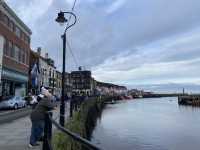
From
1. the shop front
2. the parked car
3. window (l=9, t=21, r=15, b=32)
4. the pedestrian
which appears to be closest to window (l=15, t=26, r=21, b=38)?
window (l=9, t=21, r=15, b=32)

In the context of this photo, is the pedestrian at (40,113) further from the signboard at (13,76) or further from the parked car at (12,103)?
the signboard at (13,76)

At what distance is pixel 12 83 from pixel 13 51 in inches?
215

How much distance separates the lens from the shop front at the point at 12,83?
50875 mm

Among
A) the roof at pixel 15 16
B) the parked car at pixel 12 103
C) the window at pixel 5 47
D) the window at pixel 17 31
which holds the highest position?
the roof at pixel 15 16

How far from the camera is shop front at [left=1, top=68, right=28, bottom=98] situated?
50.9m

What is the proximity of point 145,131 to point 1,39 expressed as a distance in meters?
20.0

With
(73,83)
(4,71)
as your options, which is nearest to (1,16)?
(4,71)

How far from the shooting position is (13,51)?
179 ft

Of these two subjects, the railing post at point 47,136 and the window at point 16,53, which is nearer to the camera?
the railing post at point 47,136

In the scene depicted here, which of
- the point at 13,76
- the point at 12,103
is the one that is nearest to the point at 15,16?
the point at 13,76

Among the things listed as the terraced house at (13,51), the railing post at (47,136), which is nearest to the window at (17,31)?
the terraced house at (13,51)

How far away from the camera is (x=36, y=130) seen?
38.0 feet

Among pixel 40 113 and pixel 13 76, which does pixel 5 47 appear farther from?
pixel 40 113

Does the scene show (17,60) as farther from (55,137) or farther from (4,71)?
(55,137)
